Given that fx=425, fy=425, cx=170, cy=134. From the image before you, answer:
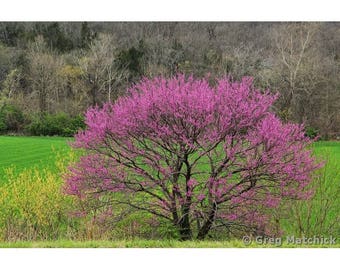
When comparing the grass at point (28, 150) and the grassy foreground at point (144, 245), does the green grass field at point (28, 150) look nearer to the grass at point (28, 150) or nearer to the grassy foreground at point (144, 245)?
the grass at point (28, 150)

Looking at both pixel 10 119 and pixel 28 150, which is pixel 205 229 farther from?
pixel 28 150

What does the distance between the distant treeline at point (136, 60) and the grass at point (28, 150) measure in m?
0.92

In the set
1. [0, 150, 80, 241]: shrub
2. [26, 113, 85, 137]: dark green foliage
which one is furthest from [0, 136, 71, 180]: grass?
[0, 150, 80, 241]: shrub

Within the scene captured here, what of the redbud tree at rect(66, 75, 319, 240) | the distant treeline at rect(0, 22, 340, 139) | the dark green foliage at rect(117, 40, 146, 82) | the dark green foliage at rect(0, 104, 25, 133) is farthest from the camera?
the dark green foliage at rect(0, 104, 25, 133)

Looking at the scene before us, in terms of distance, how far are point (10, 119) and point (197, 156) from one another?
940 cm

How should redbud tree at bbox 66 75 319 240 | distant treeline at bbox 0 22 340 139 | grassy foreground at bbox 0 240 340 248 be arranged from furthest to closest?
distant treeline at bbox 0 22 340 139, redbud tree at bbox 66 75 319 240, grassy foreground at bbox 0 240 340 248

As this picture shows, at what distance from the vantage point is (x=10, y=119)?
14555 millimetres

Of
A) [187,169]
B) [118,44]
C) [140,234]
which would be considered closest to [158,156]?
[187,169]

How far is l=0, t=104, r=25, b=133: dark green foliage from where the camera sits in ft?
45.7

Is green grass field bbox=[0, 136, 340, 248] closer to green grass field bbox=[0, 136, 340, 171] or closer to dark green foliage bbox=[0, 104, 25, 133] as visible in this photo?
green grass field bbox=[0, 136, 340, 171]

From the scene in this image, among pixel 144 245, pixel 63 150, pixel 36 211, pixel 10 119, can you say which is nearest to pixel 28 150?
pixel 10 119

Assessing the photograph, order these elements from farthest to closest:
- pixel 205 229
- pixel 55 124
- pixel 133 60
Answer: pixel 55 124 < pixel 133 60 < pixel 205 229

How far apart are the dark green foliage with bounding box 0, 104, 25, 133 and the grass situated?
0.56 metres

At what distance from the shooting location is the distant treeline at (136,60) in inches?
517
